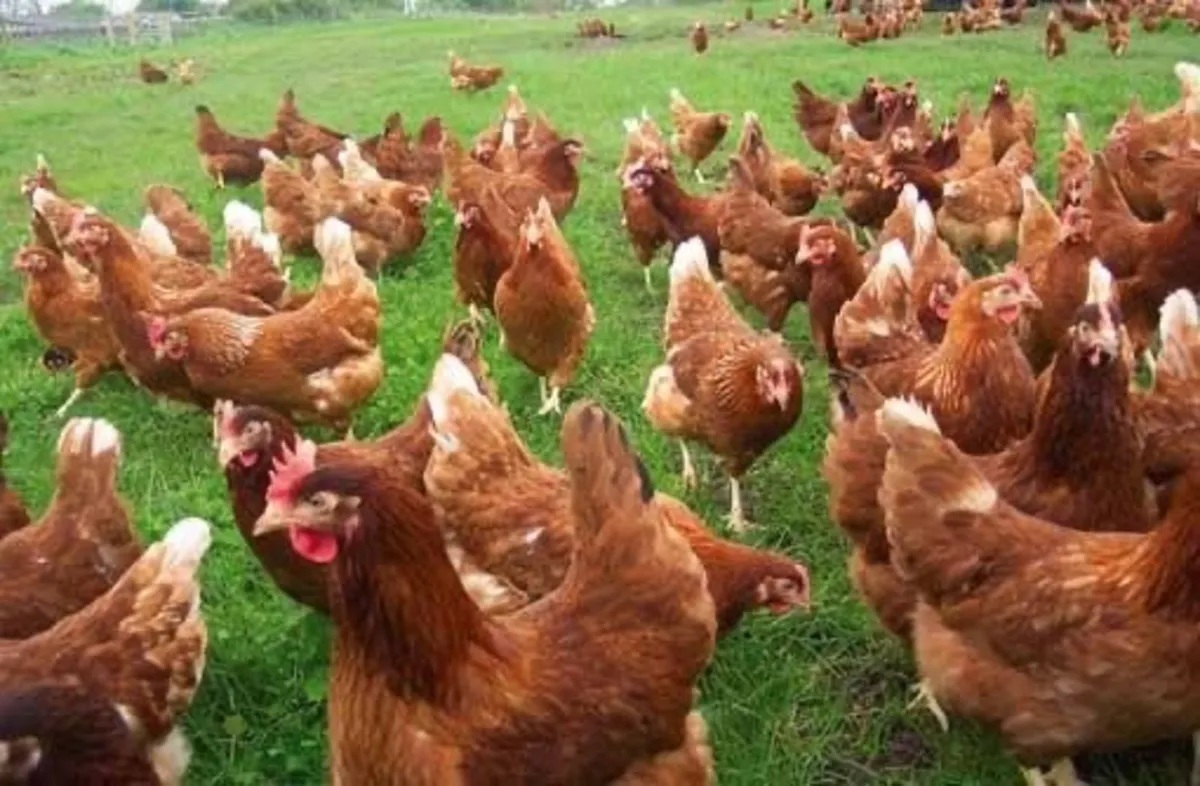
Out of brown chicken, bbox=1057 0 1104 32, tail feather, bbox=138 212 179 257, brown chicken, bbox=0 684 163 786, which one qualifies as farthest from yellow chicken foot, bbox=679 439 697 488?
brown chicken, bbox=1057 0 1104 32

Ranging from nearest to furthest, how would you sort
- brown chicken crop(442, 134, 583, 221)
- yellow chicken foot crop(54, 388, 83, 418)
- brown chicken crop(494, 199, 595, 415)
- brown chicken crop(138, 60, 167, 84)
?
brown chicken crop(494, 199, 595, 415) → yellow chicken foot crop(54, 388, 83, 418) → brown chicken crop(442, 134, 583, 221) → brown chicken crop(138, 60, 167, 84)

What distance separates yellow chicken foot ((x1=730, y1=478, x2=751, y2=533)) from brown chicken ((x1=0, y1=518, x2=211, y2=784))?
6.96 feet

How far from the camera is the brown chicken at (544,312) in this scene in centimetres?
580

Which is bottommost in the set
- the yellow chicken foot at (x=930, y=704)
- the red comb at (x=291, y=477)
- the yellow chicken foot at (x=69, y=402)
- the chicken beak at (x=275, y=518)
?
the yellow chicken foot at (x=930, y=704)

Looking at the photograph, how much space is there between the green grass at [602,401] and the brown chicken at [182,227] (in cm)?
71

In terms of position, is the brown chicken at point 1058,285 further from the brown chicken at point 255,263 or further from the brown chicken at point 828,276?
the brown chicken at point 255,263

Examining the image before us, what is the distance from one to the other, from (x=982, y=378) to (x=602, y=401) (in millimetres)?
2324

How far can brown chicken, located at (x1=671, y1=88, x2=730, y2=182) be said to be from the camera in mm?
11078

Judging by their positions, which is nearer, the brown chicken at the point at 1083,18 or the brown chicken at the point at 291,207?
the brown chicken at the point at 291,207

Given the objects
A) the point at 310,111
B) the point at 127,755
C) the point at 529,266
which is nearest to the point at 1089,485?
the point at 127,755

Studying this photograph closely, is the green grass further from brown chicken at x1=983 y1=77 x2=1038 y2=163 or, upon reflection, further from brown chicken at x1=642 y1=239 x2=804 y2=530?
brown chicken at x1=983 y1=77 x2=1038 y2=163

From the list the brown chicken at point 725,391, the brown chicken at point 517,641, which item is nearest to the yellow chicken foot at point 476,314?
the brown chicken at point 725,391

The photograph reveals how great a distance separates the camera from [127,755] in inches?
110

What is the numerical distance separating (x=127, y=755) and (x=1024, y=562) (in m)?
2.20
